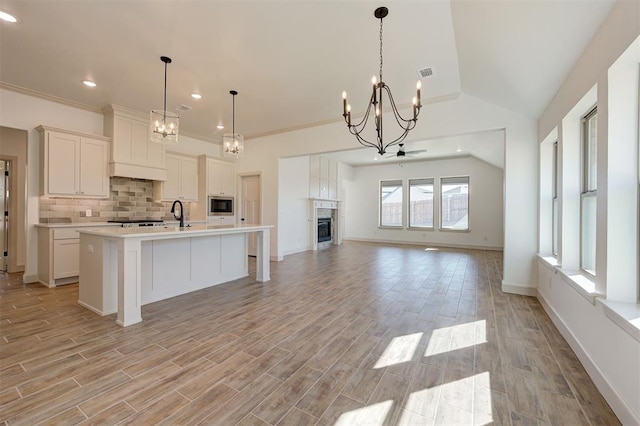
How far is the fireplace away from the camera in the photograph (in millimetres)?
8875

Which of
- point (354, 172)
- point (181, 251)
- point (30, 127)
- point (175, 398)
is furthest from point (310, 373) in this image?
point (354, 172)

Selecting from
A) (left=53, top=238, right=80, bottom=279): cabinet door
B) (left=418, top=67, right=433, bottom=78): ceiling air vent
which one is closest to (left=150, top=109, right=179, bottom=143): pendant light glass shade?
(left=53, top=238, right=80, bottom=279): cabinet door

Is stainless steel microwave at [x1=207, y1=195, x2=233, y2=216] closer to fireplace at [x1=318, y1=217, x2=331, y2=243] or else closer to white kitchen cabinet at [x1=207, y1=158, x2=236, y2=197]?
white kitchen cabinet at [x1=207, y1=158, x2=236, y2=197]

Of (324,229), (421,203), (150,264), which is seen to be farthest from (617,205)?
(421,203)

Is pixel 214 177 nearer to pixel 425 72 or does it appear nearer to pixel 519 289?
pixel 425 72

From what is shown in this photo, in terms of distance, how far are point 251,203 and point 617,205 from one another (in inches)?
257

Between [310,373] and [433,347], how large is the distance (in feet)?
3.79

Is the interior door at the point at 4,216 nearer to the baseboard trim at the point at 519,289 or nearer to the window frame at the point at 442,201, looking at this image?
the baseboard trim at the point at 519,289

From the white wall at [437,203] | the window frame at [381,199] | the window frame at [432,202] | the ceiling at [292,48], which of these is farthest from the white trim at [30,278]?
the window frame at [432,202]

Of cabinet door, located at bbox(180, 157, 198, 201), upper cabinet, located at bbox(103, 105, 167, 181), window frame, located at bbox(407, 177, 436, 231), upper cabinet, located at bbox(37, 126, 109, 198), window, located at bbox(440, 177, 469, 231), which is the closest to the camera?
upper cabinet, located at bbox(37, 126, 109, 198)

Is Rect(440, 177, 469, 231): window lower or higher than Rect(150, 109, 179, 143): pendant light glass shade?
lower

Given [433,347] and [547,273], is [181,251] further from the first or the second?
[547,273]

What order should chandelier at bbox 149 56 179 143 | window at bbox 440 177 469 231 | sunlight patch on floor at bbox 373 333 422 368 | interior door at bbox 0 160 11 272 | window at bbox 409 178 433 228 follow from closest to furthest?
sunlight patch on floor at bbox 373 333 422 368
chandelier at bbox 149 56 179 143
interior door at bbox 0 160 11 272
window at bbox 440 177 469 231
window at bbox 409 178 433 228

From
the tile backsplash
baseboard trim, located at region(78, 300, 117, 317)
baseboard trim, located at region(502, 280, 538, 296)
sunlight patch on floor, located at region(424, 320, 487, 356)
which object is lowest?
sunlight patch on floor, located at region(424, 320, 487, 356)
